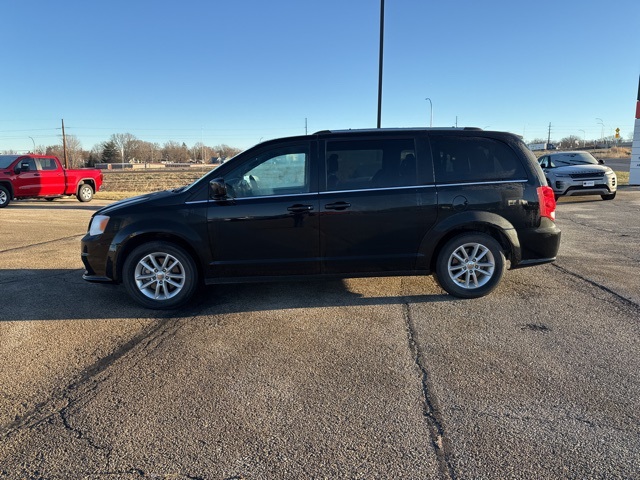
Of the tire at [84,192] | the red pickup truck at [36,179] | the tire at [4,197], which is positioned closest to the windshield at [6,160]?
the red pickup truck at [36,179]

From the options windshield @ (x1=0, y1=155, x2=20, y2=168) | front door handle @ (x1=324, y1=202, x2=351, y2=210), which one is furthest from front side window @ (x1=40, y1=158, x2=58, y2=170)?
front door handle @ (x1=324, y1=202, x2=351, y2=210)

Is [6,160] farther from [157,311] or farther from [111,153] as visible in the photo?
[111,153]

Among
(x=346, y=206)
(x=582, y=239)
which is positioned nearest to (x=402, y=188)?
(x=346, y=206)

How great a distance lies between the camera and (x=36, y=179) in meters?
16.5

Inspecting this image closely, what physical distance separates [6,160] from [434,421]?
18.3 meters

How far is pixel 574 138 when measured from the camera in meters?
147

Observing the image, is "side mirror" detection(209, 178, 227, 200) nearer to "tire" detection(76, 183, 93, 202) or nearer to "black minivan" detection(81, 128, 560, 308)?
"black minivan" detection(81, 128, 560, 308)

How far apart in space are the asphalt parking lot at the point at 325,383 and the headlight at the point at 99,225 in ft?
2.76

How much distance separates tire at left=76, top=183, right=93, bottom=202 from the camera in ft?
59.4

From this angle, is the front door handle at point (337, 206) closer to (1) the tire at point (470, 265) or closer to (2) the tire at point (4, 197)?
(1) the tire at point (470, 265)

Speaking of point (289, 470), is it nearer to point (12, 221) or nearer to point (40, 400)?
point (40, 400)

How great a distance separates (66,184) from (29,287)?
13533mm

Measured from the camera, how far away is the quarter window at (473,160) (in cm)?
495

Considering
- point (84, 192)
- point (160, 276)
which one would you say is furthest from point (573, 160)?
point (84, 192)
